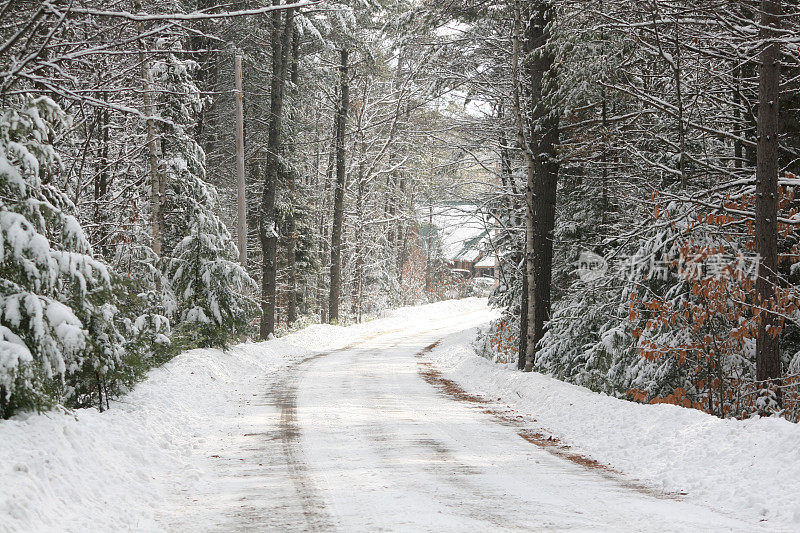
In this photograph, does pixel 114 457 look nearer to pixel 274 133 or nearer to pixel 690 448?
pixel 690 448

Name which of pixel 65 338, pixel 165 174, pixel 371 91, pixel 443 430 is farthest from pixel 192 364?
pixel 371 91

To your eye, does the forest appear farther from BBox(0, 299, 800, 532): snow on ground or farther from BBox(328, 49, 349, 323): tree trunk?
BBox(328, 49, 349, 323): tree trunk

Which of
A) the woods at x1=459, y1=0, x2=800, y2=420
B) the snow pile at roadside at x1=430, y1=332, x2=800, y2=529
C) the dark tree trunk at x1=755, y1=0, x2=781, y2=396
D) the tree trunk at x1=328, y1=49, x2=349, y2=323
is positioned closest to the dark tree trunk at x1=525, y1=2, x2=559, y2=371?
the woods at x1=459, y1=0, x2=800, y2=420

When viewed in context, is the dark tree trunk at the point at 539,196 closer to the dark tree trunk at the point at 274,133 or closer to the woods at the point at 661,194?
the woods at the point at 661,194

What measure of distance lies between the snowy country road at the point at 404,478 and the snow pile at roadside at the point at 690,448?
0.36 m

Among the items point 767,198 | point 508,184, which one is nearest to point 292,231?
point 508,184

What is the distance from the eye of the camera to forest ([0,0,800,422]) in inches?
254

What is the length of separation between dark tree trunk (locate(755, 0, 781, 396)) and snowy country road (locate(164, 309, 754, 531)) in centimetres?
338

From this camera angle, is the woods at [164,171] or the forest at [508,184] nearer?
the woods at [164,171]

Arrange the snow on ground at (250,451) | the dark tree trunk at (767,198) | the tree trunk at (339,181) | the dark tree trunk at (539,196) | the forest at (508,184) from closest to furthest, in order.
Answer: the snow on ground at (250,451)
the forest at (508,184)
the dark tree trunk at (767,198)
the dark tree trunk at (539,196)
the tree trunk at (339,181)

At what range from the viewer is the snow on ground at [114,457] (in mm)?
5023

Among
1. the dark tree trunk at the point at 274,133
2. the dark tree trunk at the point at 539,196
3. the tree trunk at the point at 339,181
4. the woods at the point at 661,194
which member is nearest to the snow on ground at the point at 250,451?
the woods at the point at 661,194

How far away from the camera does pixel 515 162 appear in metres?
19.3

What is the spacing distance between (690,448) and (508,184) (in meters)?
12.6
